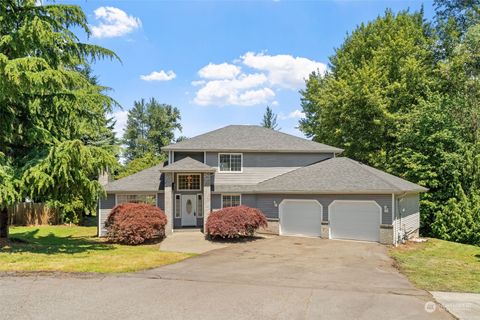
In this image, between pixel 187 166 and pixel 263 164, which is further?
pixel 263 164

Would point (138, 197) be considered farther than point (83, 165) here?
Yes

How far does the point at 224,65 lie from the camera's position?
92.2 ft

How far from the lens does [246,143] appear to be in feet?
77.0

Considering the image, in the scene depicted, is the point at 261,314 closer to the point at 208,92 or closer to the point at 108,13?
the point at 108,13

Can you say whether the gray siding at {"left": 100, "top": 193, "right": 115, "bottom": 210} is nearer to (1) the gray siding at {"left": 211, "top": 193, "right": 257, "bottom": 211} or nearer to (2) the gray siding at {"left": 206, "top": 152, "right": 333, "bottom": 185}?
(1) the gray siding at {"left": 211, "top": 193, "right": 257, "bottom": 211}

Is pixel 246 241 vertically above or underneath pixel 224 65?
underneath

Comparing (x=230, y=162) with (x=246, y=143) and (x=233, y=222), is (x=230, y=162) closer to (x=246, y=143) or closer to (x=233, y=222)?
(x=246, y=143)

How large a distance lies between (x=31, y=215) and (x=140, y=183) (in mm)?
10821

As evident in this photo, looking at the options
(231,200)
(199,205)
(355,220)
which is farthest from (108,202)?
(355,220)

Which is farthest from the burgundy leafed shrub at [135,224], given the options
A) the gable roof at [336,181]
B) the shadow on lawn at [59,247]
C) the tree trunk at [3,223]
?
the gable roof at [336,181]

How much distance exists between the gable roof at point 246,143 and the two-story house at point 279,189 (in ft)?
0.21

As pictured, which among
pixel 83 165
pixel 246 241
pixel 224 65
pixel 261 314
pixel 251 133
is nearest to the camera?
pixel 261 314

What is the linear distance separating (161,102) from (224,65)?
121 feet

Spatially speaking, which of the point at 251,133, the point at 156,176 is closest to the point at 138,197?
the point at 156,176
